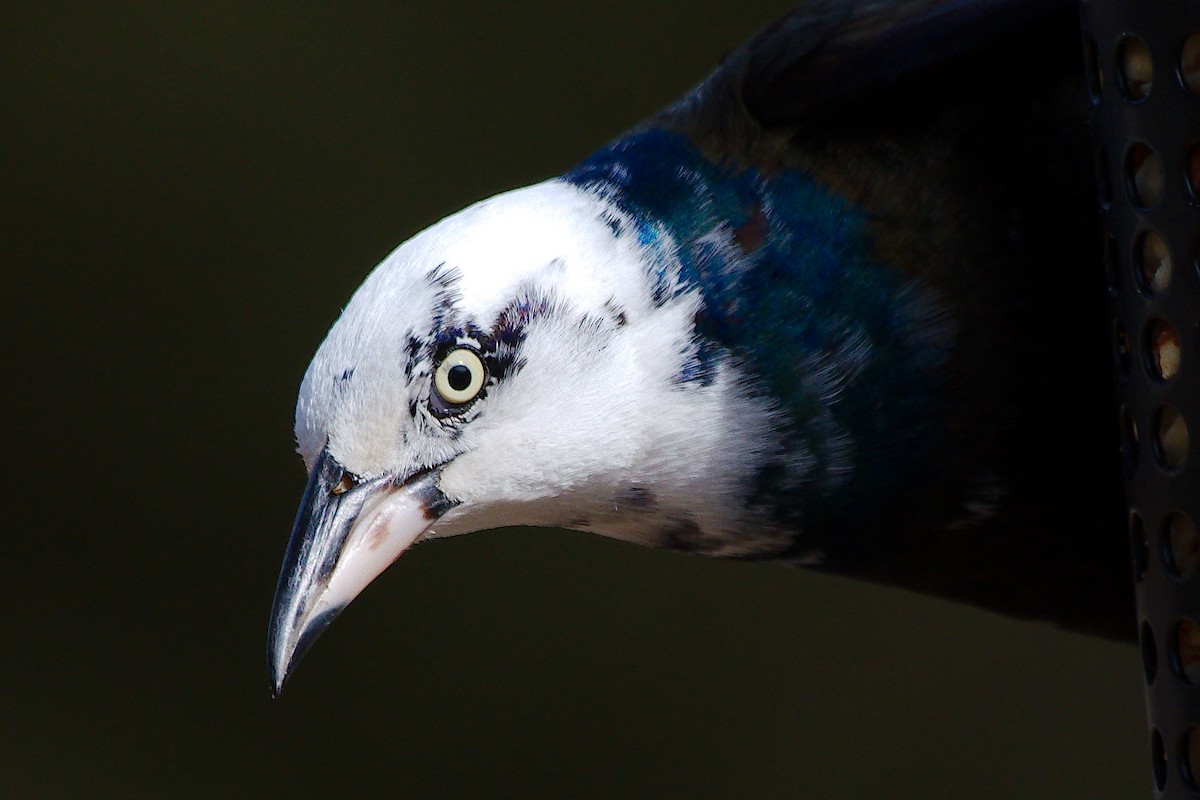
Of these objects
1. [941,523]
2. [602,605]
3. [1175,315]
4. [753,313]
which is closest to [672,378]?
[753,313]

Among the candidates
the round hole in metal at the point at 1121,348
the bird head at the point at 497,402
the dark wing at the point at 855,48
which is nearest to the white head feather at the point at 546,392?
the bird head at the point at 497,402

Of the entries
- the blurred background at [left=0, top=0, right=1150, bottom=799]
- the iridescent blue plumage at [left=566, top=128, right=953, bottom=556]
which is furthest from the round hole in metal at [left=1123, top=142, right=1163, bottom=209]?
the blurred background at [left=0, top=0, right=1150, bottom=799]

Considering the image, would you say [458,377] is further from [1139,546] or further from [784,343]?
[1139,546]

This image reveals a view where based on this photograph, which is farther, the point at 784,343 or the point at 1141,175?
the point at 784,343

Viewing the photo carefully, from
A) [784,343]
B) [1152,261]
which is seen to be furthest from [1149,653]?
[784,343]

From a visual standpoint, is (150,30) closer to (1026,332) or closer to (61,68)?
(61,68)

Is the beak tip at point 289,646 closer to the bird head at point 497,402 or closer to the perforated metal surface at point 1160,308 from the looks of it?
the bird head at point 497,402

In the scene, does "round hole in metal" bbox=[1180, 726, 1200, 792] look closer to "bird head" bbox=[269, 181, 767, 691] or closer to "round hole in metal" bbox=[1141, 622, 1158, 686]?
"round hole in metal" bbox=[1141, 622, 1158, 686]
